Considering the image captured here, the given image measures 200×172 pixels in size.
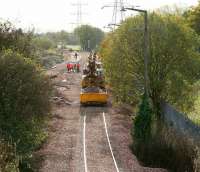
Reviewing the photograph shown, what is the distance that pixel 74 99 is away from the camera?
150 feet

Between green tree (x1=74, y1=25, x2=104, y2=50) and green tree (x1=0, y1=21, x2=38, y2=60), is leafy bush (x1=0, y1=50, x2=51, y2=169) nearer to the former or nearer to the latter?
green tree (x1=0, y1=21, x2=38, y2=60)

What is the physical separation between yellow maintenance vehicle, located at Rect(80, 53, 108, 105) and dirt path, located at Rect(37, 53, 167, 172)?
84 cm

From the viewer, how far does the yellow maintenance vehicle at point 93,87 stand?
133 feet

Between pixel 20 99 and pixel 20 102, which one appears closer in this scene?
pixel 20 99

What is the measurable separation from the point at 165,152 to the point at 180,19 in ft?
42.6

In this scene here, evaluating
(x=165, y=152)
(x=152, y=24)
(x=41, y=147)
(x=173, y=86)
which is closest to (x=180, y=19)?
(x=152, y=24)

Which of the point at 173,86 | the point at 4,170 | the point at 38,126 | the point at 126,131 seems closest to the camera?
the point at 4,170

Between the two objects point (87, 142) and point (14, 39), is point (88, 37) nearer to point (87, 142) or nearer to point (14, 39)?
point (14, 39)

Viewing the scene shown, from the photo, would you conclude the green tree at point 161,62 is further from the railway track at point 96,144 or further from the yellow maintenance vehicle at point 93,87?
the yellow maintenance vehicle at point 93,87

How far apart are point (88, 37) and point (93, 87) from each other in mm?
123787

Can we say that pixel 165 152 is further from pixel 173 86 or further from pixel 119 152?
pixel 173 86

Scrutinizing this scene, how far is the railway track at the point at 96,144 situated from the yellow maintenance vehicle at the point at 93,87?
1580mm

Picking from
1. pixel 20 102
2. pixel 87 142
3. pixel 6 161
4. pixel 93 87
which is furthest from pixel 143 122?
pixel 93 87

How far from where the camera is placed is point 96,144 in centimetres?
2781
